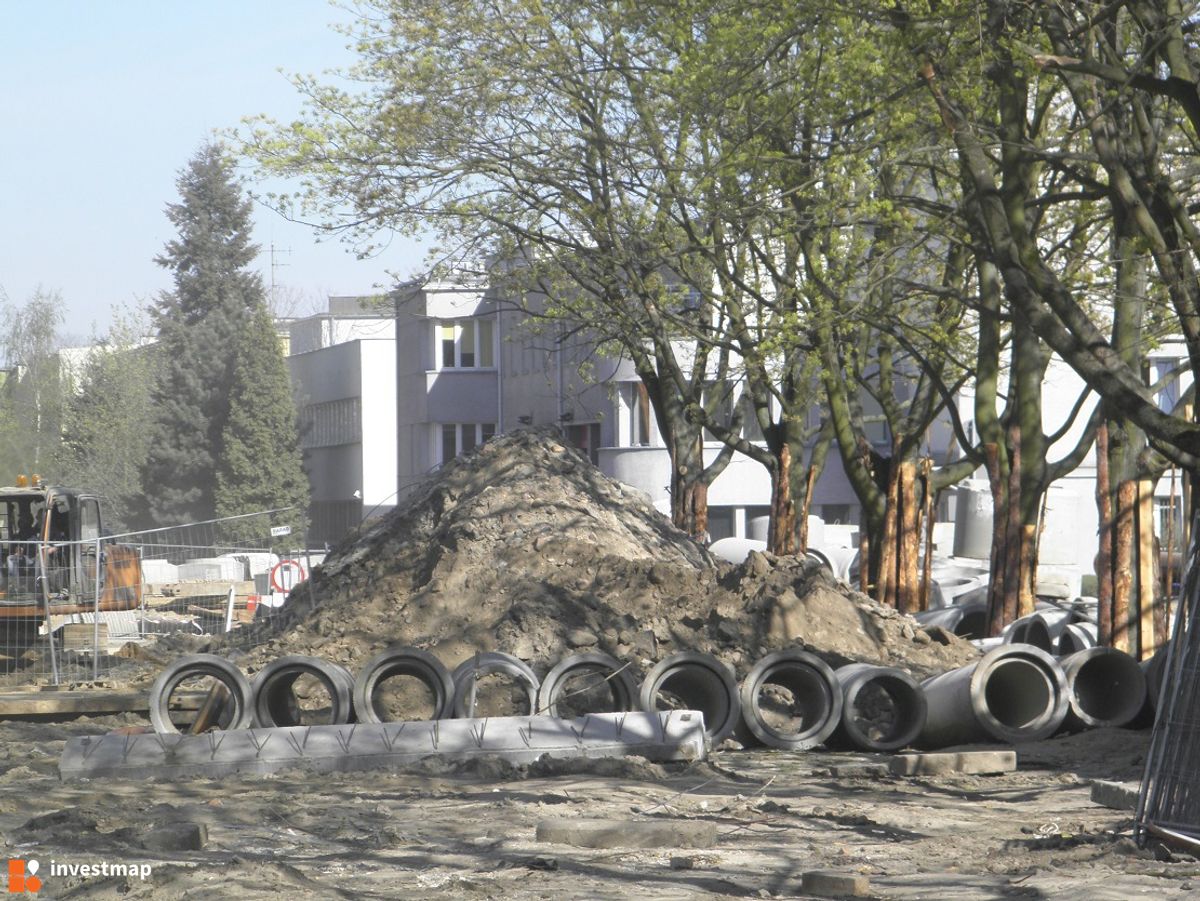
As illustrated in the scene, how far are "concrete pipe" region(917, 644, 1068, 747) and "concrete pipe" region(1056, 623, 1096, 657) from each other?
4503mm

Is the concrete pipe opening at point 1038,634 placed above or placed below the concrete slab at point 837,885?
above

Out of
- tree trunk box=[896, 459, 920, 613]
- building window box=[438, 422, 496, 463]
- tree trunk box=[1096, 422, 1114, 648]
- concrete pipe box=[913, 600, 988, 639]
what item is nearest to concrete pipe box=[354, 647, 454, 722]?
tree trunk box=[1096, 422, 1114, 648]

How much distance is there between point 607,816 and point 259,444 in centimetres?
5596

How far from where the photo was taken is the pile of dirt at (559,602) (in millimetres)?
15672

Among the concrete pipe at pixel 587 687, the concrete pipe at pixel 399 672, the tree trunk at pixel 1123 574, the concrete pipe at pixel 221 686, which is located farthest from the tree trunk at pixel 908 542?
the concrete pipe at pixel 221 686

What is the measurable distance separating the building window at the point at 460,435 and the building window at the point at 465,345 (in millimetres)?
2105

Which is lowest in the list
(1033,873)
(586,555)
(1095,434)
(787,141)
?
(1033,873)

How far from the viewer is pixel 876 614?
654 inches

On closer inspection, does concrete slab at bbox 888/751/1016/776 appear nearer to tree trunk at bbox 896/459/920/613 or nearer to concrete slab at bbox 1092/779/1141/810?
concrete slab at bbox 1092/779/1141/810

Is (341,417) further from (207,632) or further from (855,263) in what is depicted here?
(855,263)

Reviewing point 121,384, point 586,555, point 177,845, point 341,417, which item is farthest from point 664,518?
point 121,384

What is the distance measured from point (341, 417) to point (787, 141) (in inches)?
2089

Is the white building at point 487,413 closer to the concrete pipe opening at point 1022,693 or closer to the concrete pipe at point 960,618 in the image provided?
the concrete pipe at point 960,618

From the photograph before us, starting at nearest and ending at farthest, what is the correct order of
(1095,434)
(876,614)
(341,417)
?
1. (876,614)
2. (1095,434)
3. (341,417)
